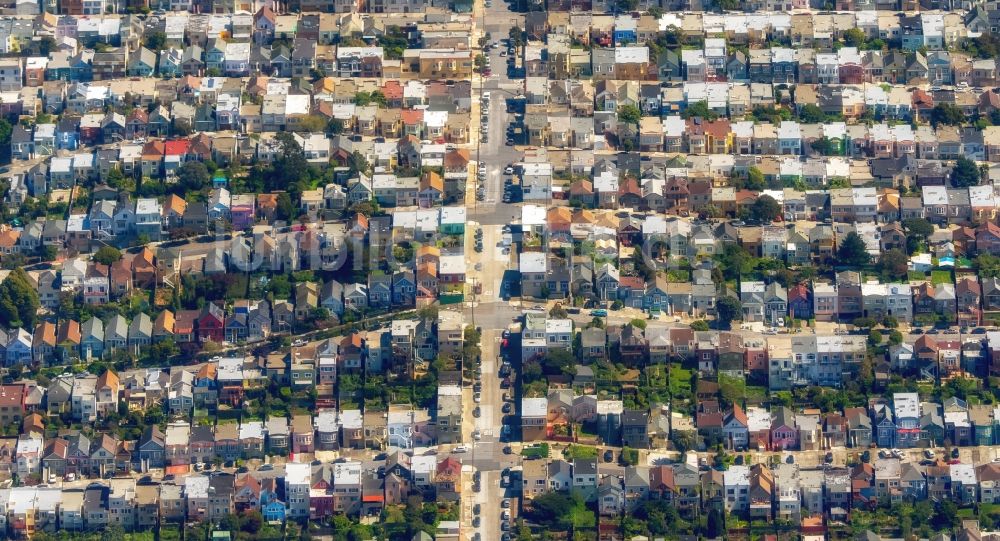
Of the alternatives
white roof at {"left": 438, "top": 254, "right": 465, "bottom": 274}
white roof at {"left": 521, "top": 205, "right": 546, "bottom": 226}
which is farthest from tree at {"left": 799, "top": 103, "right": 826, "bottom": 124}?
white roof at {"left": 438, "top": 254, "right": 465, "bottom": 274}

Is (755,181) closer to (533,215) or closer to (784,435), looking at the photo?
(533,215)

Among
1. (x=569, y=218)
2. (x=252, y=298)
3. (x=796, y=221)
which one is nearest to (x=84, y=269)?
(x=252, y=298)

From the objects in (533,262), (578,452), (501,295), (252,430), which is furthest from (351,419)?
(533,262)

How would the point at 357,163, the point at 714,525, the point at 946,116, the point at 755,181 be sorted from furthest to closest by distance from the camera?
the point at 946,116 → the point at 357,163 → the point at 755,181 → the point at 714,525

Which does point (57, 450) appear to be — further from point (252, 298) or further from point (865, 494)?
point (865, 494)

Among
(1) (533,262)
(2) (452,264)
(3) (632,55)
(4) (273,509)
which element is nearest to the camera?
(4) (273,509)

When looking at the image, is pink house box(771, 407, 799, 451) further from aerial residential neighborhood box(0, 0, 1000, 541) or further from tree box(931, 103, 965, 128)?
tree box(931, 103, 965, 128)

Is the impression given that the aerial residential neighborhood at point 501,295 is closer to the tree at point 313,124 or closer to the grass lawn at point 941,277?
the tree at point 313,124
